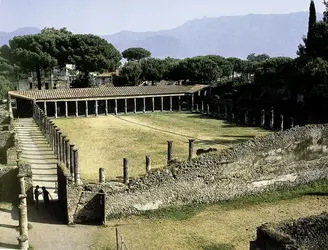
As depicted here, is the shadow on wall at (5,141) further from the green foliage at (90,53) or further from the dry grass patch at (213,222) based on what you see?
the green foliage at (90,53)

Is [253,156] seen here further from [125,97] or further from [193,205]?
[125,97]

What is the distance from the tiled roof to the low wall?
37371 mm

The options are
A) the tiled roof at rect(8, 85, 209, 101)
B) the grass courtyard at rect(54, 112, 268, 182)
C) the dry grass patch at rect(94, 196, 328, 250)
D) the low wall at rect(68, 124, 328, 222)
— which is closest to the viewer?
the dry grass patch at rect(94, 196, 328, 250)

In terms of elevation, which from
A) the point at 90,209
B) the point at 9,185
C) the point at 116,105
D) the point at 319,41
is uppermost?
the point at 319,41

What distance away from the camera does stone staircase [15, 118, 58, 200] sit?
25188mm

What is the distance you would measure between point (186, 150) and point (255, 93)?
27505 millimetres

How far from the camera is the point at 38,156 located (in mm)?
32344

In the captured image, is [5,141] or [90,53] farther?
[90,53]

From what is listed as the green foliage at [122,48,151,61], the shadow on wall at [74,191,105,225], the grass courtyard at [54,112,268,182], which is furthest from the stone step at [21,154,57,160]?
the green foliage at [122,48,151,61]

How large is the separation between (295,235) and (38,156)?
2326 centimetres

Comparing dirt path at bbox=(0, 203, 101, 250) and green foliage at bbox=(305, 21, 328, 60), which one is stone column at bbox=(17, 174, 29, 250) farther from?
green foliage at bbox=(305, 21, 328, 60)

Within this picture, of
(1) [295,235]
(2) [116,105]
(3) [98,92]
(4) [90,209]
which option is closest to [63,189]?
(4) [90,209]

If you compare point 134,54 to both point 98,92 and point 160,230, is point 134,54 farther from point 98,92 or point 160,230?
point 160,230

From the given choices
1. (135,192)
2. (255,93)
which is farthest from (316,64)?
(135,192)
